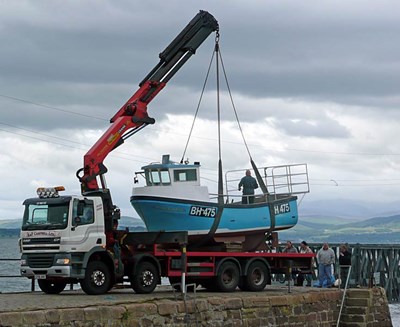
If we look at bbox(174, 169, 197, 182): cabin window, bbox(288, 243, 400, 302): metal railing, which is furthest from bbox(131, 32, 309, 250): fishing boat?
bbox(288, 243, 400, 302): metal railing

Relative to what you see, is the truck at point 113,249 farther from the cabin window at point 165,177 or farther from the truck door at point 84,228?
the cabin window at point 165,177

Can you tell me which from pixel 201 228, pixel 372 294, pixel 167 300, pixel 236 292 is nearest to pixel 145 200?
pixel 201 228

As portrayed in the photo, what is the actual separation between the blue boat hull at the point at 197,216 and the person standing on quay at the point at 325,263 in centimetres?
371

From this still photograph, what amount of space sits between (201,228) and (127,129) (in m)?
4.00

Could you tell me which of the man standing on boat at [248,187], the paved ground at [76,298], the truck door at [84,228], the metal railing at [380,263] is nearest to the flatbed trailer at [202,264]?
the paved ground at [76,298]

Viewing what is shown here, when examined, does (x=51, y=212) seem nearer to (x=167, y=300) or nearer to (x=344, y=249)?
(x=167, y=300)

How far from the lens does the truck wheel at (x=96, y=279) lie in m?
28.0

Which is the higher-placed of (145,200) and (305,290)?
(145,200)

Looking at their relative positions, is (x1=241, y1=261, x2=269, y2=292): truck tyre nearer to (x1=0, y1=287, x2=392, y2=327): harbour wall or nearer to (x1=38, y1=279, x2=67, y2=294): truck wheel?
(x1=0, y1=287, x2=392, y2=327): harbour wall

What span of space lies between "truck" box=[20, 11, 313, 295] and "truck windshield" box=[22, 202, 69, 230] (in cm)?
3

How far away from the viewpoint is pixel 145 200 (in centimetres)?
3184

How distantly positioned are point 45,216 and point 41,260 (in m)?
1.25

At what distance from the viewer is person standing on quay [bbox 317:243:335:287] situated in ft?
118

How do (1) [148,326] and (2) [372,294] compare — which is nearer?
(1) [148,326]
